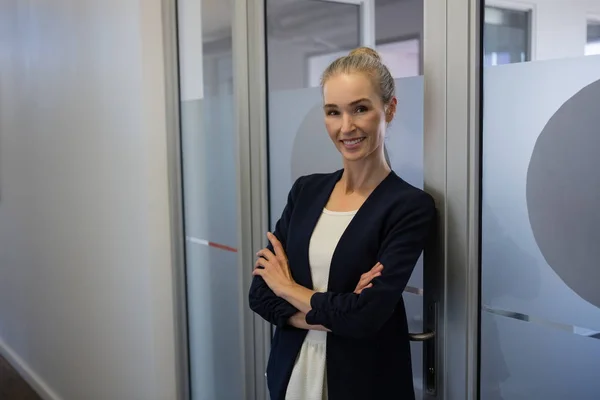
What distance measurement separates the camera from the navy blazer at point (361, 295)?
1.40 m

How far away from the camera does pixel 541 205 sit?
1.34 m

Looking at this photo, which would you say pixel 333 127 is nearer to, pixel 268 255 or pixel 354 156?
pixel 354 156

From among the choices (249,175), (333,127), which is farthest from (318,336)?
(249,175)

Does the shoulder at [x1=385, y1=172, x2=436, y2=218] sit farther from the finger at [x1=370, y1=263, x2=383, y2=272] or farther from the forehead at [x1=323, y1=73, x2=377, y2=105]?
the forehead at [x1=323, y1=73, x2=377, y2=105]

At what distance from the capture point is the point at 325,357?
1.57m

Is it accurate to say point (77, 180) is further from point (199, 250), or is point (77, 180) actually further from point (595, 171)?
point (595, 171)

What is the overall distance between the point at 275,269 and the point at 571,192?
73 centimetres

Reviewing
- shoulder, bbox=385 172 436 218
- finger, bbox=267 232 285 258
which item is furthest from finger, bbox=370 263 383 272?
finger, bbox=267 232 285 258

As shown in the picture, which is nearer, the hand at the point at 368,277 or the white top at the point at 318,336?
the hand at the point at 368,277

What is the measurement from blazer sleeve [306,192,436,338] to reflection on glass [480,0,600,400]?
0.16 m

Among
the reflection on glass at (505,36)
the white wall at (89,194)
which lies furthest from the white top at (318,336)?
the white wall at (89,194)

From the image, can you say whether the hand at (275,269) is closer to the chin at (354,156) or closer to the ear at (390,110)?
the chin at (354,156)

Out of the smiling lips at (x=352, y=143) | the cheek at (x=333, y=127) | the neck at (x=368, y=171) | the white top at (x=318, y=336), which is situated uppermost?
the cheek at (x=333, y=127)

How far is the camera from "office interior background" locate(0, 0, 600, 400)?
1322 mm
